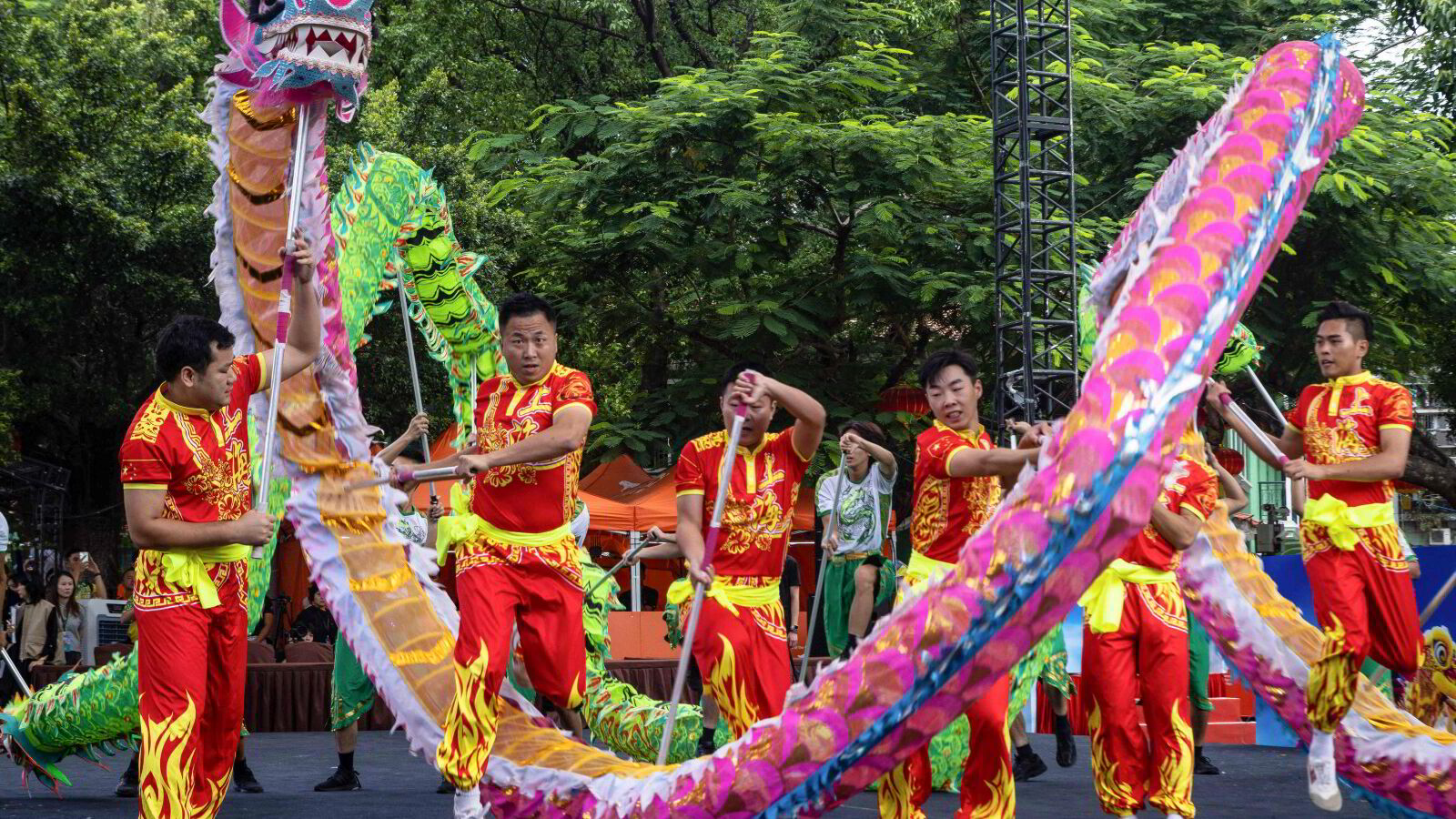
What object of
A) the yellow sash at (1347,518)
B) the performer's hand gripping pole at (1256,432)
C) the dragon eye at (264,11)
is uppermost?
the dragon eye at (264,11)

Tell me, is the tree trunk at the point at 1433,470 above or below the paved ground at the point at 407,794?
above

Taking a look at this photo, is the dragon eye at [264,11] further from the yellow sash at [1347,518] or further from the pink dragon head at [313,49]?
the yellow sash at [1347,518]

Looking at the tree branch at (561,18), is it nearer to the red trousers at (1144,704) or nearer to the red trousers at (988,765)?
the red trousers at (1144,704)

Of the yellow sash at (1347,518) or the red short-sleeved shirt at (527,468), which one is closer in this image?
the red short-sleeved shirt at (527,468)

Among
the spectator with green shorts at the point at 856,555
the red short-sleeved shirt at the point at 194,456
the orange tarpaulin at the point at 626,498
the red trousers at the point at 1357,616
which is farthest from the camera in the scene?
the orange tarpaulin at the point at 626,498

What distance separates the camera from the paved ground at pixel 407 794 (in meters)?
6.72

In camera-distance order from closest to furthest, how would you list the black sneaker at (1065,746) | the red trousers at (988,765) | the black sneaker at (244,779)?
the red trousers at (988,765)
the black sneaker at (244,779)
the black sneaker at (1065,746)

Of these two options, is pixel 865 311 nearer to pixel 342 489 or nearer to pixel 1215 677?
pixel 1215 677

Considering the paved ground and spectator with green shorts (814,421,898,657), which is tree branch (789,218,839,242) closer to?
spectator with green shorts (814,421,898,657)

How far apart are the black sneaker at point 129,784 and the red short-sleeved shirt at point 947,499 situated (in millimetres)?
4161

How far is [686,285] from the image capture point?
1448 cm

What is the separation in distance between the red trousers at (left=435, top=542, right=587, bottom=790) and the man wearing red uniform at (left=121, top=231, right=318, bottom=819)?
700 millimetres

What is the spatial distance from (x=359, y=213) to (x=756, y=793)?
12.4ft

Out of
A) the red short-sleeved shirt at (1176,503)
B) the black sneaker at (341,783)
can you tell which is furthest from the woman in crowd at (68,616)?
the red short-sleeved shirt at (1176,503)
